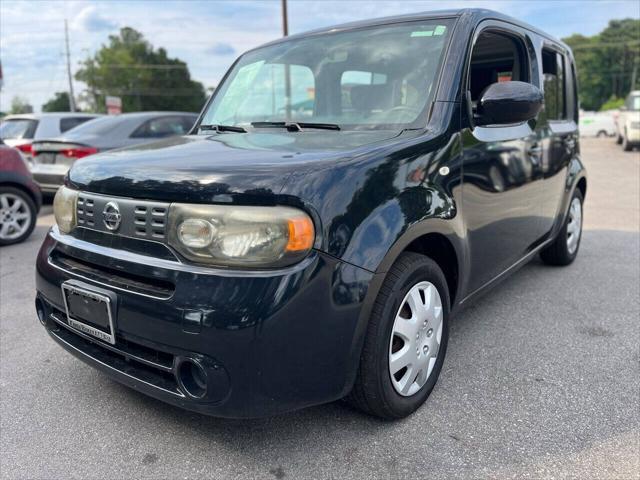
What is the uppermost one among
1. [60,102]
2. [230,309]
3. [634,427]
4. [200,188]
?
[60,102]

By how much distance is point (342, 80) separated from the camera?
9.69 feet

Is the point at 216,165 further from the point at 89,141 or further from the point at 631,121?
the point at 631,121

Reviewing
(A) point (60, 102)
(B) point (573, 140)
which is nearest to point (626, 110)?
(B) point (573, 140)

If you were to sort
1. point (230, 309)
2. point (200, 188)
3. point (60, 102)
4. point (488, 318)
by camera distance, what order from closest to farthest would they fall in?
point (230, 309) → point (200, 188) → point (488, 318) → point (60, 102)

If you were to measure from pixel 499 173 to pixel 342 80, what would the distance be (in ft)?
3.30

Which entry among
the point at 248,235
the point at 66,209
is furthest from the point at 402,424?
the point at 66,209

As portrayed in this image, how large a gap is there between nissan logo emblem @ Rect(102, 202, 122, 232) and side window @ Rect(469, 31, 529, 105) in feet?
7.02

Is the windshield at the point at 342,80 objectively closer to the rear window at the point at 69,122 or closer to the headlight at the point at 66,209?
the headlight at the point at 66,209

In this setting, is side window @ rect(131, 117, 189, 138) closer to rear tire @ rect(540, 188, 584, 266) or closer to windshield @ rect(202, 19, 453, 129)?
windshield @ rect(202, 19, 453, 129)

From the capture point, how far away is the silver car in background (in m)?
7.29

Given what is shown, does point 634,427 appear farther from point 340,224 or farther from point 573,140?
point 573,140

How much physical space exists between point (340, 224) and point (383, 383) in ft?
2.31

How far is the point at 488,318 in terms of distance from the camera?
354cm

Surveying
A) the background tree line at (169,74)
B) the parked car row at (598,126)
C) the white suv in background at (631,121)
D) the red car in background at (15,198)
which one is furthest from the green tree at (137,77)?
the red car in background at (15,198)
